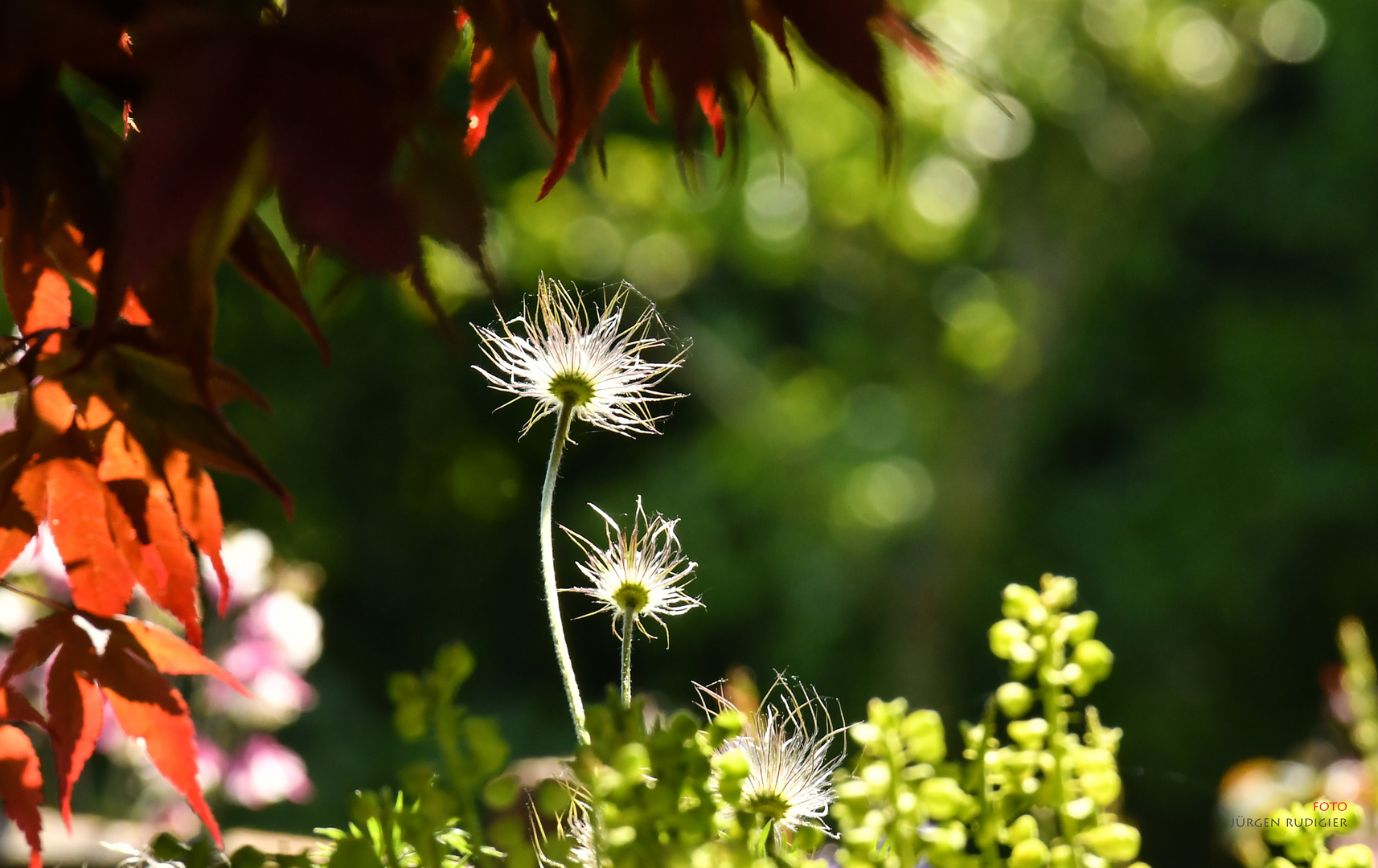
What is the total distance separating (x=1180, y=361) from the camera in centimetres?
672

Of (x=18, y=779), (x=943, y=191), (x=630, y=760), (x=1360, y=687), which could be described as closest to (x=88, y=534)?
(x=18, y=779)

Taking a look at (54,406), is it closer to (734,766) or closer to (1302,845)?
(734,766)

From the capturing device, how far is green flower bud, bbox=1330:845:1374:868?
21.8 inches

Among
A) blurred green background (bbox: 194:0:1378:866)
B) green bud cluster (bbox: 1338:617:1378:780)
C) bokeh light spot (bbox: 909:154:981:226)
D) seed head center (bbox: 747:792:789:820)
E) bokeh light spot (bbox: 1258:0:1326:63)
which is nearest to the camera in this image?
seed head center (bbox: 747:792:789:820)

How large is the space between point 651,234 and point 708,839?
5.04 meters

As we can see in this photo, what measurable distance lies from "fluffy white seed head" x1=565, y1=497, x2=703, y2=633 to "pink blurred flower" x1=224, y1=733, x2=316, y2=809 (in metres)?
1.54

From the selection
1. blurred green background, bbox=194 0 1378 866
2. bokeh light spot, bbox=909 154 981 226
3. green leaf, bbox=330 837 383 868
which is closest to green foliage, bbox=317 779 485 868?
green leaf, bbox=330 837 383 868

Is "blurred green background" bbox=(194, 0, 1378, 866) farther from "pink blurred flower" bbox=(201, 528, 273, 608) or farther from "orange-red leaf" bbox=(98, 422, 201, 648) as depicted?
"orange-red leaf" bbox=(98, 422, 201, 648)

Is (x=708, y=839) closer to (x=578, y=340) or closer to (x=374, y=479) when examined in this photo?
(x=578, y=340)

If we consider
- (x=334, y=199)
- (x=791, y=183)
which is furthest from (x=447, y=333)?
(x=791, y=183)

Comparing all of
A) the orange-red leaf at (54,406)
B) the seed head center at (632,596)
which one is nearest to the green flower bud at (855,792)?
the seed head center at (632,596)

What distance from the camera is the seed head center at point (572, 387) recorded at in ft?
2.34

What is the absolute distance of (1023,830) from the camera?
55 cm

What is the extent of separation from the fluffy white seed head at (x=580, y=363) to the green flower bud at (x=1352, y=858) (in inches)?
15.6
